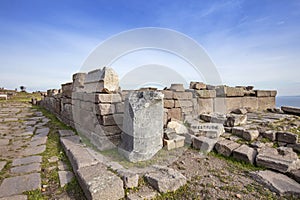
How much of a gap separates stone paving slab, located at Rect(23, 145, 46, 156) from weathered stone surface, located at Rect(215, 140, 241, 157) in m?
4.04

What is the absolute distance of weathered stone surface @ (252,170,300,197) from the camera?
2.27 meters

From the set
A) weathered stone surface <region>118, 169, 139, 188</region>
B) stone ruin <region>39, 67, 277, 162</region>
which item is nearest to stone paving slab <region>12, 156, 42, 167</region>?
stone ruin <region>39, 67, 277, 162</region>

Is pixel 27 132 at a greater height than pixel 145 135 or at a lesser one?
lesser

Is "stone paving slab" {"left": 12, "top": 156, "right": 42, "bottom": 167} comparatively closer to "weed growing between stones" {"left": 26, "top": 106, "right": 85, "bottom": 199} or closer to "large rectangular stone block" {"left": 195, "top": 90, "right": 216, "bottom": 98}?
"weed growing between stones" {"left": 26, "top": 106, "right": 85, "bottom": 199}

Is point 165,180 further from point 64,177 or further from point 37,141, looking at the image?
point 37,141

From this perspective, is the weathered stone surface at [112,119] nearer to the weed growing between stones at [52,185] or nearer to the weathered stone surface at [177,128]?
the weed growing between stones at [52,185]

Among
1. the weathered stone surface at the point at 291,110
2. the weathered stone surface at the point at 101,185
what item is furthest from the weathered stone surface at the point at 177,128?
the weathered stone surface at the point at 291,110

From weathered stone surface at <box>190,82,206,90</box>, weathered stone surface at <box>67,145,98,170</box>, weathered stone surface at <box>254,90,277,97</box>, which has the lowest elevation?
weathered stone surface at <box>67,145,98,170</box>

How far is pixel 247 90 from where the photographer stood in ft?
29.3

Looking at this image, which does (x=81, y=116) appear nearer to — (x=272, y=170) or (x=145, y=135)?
(x=145, y=135)

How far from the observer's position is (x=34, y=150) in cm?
379

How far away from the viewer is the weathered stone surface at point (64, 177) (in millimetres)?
2554

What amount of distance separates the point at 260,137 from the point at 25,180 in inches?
201

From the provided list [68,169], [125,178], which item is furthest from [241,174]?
[68,169]
